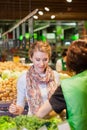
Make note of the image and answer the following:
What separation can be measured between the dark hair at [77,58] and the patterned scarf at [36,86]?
3.71 ft

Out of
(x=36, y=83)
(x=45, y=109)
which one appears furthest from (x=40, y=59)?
(x=45, y=109)

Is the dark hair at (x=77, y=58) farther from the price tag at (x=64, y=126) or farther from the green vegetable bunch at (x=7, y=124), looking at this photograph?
the green vegetable bunch at (x=7, y=124)

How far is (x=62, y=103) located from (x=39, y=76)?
1273mm

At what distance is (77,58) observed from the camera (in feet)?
8.00

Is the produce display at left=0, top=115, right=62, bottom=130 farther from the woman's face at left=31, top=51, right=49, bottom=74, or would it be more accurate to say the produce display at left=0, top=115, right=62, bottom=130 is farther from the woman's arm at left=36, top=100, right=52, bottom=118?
the woman's face at left=31, top=51, right=49, bottom=74

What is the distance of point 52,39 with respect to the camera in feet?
111

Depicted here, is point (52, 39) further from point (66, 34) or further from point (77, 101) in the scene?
point (77, 101)

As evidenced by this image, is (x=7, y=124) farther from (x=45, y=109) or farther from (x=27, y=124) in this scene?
(x=45, y=109)

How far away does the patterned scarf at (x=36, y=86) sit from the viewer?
360 cm

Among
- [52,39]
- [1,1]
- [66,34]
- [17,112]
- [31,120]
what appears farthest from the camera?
[66,34]

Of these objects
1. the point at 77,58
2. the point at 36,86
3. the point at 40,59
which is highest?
the point at 77,58

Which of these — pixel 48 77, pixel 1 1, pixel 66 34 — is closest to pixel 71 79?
pixel 48 77

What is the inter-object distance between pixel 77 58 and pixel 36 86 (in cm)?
130

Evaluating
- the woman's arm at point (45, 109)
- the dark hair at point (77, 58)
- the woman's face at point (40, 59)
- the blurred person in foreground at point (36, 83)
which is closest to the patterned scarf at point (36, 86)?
the blurred person in foreground at point (36, 83)
